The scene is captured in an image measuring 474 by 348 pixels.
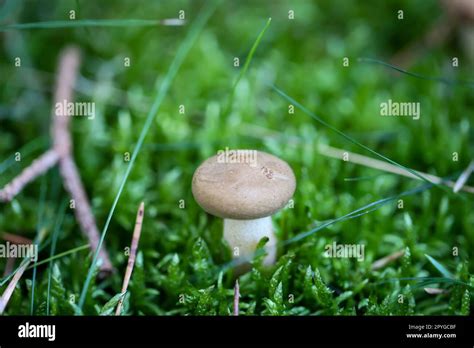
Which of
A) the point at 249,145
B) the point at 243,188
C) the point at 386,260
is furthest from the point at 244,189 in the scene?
the point at 249,145

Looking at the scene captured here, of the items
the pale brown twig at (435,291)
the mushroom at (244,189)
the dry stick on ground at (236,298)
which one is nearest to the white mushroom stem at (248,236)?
the mushroom at (244,189)

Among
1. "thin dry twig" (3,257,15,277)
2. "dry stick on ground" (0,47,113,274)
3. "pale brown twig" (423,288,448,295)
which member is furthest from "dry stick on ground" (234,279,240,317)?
"thin dry twig" (3,257,15,277)

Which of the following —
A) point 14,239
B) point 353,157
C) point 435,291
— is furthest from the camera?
point 353,157

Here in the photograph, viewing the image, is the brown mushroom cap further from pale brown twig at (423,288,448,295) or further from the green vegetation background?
pale brown twig at (423,288,448,295)

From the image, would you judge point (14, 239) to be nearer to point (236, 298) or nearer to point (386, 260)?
point (236, 298)

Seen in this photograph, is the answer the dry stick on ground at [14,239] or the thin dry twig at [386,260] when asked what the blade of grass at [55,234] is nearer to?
the dry stick on ground at [14,239]

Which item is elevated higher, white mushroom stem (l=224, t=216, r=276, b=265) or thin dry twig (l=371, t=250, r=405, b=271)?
white mushroom stem (l=224, t=216, r=276, b=265)

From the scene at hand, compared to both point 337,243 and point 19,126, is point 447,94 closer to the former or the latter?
point 337,243
